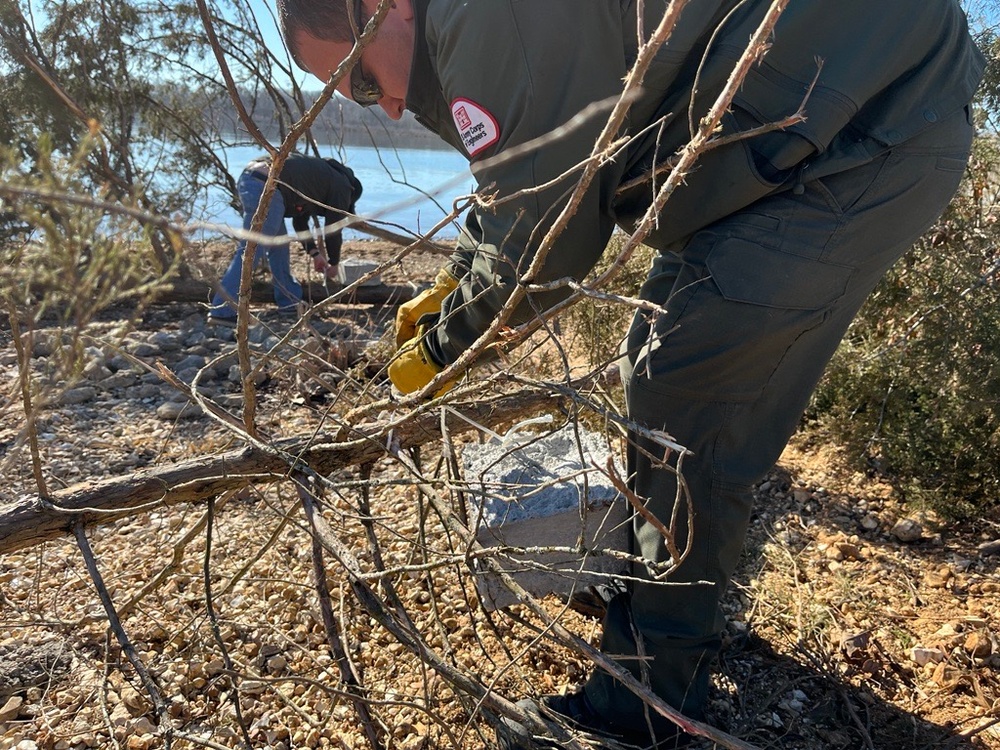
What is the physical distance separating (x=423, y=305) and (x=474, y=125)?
0.70 m

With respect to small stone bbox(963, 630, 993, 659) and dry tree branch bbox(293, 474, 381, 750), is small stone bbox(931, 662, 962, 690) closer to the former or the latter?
small stone bbox(963, 630, 993, 659)

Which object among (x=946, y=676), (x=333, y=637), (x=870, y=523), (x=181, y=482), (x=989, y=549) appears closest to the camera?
(x=333, y=637)

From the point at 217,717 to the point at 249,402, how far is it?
0.80 meters

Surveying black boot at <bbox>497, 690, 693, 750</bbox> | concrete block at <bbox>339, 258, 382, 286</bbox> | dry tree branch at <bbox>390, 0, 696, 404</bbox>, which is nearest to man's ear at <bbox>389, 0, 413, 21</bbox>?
dry tree branch at <bbox>390, 0, 696, 404</bbox>

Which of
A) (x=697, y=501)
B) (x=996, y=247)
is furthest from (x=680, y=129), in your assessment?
(x=996, y=247)

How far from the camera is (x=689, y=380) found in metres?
1.51

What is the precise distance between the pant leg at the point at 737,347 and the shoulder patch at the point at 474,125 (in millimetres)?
463

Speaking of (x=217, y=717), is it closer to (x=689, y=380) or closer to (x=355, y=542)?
(x=355, y=542)

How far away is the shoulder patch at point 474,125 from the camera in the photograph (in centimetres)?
142

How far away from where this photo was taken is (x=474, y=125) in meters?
1.45

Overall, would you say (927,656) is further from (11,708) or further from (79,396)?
(79,396)

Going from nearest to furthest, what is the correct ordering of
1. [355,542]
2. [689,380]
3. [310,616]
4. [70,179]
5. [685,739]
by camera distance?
1. [70,179]
2. [689,380]
3. [685,739]
4. [310,616]
5. [355,542]

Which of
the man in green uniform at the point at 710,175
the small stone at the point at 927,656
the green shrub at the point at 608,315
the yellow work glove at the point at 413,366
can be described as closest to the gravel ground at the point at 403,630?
the small stone at the point at 927,656

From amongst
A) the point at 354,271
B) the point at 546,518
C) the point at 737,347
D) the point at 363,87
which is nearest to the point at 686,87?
the point at 737,347
